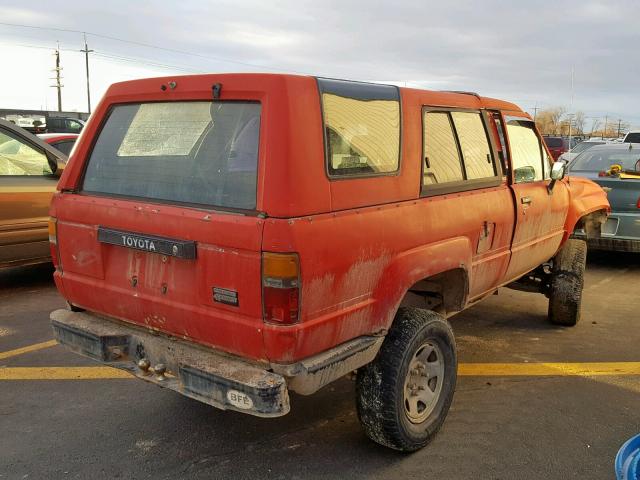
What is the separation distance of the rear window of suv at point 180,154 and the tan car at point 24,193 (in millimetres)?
3342

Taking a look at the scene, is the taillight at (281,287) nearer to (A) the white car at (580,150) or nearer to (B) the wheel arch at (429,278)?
(B) the wheel arch at (429,278)

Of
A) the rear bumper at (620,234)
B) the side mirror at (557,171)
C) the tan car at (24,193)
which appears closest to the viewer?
the side mirror at (557,171)

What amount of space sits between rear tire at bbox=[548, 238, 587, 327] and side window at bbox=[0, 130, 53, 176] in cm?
547

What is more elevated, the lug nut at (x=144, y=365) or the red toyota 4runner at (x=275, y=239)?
the red toyota 4runner at (x=275, y=239)

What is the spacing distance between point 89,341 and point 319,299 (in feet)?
4.52

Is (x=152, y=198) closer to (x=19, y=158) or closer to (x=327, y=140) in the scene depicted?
(x=327, y=140)

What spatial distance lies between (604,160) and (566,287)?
4209 mm

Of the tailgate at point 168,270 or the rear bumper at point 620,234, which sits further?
the rear bumper at point 620,234

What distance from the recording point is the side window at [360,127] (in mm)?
2773

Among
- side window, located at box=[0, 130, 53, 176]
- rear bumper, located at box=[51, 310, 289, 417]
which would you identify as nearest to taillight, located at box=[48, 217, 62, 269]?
rear bumper, located at box=[51, 310, 289, 417]

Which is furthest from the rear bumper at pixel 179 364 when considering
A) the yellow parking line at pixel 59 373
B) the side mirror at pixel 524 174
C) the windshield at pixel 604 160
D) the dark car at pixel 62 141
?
the windshield at pixel 604 160

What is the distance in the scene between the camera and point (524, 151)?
15.0ft

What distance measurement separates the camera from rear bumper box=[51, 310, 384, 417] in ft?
8.39

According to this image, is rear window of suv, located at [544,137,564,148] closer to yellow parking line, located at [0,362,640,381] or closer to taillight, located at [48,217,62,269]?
yellow parking line, located at [0,362,640,381]
